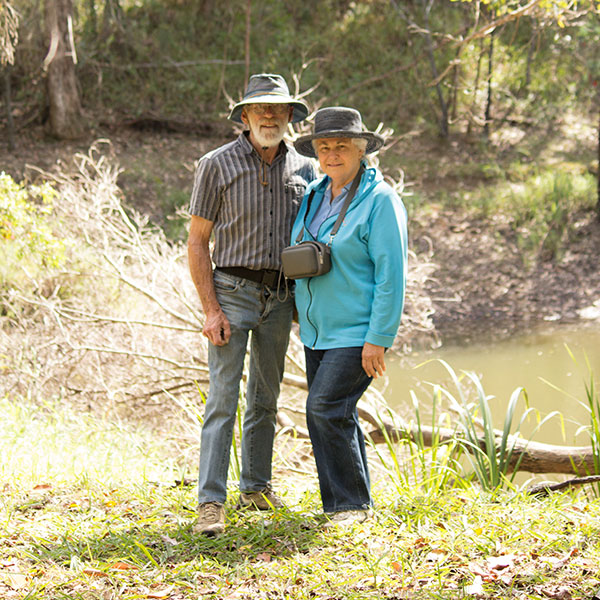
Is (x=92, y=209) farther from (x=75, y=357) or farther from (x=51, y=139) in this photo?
(x=51, y=139)

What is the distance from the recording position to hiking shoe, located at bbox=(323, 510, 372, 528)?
11.3 ft

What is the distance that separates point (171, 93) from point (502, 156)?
8.38 metres

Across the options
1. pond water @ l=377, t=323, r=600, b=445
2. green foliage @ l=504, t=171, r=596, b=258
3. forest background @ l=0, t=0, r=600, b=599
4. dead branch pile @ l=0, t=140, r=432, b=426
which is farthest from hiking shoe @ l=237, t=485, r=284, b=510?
green foliage @ l=504, t=171, r=596, b=258

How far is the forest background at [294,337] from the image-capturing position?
3.12 metres

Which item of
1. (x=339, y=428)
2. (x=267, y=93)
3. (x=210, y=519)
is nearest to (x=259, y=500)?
(x=210, y=519)

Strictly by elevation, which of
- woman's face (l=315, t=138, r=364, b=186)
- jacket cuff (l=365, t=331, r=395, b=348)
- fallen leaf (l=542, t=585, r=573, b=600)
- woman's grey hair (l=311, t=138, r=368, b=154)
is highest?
woman's grey hair (l=311, t=138, r=368, b=154)

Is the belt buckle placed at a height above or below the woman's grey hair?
below

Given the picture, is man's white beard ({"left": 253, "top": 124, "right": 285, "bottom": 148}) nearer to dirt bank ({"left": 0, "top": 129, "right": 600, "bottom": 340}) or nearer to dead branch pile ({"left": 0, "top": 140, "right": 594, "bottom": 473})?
dead branch pile ({"left": 0, "top": 140, "right": 594, "bottom": 473})

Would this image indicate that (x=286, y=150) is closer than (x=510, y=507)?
No

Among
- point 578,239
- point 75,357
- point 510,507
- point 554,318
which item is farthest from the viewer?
point 578,239

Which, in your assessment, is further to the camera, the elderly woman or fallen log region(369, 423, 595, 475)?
fallen log region(369, 423, 595, 475)

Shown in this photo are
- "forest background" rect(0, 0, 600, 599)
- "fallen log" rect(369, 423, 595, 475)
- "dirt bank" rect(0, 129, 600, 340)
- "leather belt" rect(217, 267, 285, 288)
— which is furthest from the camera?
"dirt bank" rect(0, 129, 600, 340)

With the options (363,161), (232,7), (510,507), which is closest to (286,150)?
(363,161)

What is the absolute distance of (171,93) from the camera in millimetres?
19156
